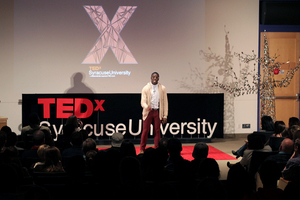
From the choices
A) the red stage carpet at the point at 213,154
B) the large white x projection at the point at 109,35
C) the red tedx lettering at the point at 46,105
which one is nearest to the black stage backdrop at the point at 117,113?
the red tedx lettering at the point at 46,105

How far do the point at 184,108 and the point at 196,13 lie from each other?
8.02ft

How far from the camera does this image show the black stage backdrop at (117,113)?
755 cm

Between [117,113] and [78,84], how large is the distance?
1.29 meters

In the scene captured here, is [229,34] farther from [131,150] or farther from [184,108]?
[131,150]

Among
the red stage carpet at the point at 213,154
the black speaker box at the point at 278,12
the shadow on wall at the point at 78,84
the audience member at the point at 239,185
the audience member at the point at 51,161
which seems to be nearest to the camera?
the audience member at the point at 239,185

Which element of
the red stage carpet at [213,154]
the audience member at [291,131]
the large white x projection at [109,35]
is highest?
the large white x projection at [109,35]

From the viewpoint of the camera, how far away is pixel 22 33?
314 inches

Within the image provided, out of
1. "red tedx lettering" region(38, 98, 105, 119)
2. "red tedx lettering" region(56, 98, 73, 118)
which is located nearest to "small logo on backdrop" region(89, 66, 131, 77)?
"red tedx lettering" region(38, 98, 105, 119)

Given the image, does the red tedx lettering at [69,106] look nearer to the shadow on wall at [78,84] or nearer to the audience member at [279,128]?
the shadow on wall at [78,84]

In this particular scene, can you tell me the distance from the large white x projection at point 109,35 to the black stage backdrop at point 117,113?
1053 mm

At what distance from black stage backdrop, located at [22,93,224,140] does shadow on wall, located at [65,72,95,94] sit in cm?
40

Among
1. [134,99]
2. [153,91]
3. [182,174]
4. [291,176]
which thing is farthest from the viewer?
[134,99]

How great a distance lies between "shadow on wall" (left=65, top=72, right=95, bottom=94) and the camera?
8.11m

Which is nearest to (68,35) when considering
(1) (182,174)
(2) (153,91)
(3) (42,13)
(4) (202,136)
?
(3) (42,13)
